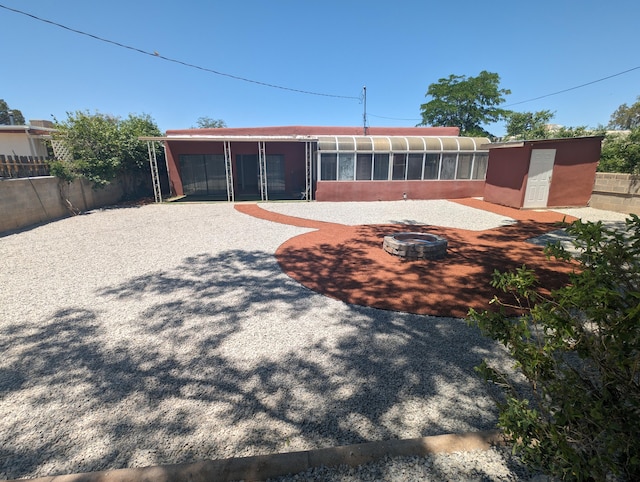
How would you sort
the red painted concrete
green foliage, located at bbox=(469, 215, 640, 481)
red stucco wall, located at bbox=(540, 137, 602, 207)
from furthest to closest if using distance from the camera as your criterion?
1. red stucco wall, located at bbox=(540, 137, 602, 207)
2. the red painted concrete
3. green foliage, located at bbox=(469, 215, 640, 481)

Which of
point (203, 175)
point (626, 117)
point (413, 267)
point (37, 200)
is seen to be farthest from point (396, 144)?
point (626, 117)

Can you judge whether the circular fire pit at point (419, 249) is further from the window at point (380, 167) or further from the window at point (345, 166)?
the window at point (380, 167)

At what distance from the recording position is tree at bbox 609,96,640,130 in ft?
122

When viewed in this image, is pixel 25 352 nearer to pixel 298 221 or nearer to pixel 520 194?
pixel 298 221

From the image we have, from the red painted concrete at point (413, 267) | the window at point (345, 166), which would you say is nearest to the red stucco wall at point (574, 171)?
the red painted concrete at point (413, 267)

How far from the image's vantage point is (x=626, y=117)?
3966 cm

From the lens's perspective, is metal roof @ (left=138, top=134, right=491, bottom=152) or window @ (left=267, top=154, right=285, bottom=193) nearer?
metal roof @ (left=138, top=134, right=491, bottom=152)

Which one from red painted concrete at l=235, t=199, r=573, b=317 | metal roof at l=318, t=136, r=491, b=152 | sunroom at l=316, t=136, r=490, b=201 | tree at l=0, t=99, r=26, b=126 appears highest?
tree at l=0, t=99, r=26, b=126

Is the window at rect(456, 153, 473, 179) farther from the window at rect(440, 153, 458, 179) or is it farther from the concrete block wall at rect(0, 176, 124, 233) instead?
the concrete block wall at rect(0, 176, 124, 233)

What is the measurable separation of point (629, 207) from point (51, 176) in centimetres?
2216

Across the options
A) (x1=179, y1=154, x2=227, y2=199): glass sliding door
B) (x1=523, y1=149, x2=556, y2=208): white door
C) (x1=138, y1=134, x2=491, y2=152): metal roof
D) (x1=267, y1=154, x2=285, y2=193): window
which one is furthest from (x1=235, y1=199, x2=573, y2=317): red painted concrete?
(x1=179, y1=154, x2=227, y2=199): glass sliding door

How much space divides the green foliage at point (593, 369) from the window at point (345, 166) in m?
13.8

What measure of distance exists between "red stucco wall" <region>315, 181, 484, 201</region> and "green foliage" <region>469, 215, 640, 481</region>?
13829mm

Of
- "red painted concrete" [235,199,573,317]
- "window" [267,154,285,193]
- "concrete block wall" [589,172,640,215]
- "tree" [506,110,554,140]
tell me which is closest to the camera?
"red painted concrete" [235,199,573,317]
